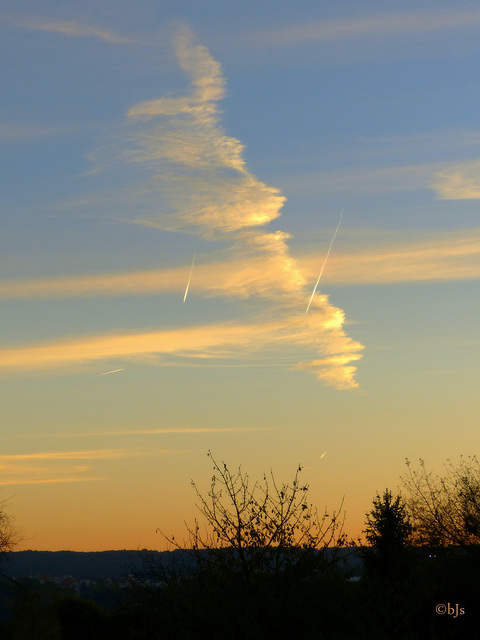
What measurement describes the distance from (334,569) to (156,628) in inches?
174

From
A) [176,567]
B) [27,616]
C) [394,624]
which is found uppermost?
[176,567]

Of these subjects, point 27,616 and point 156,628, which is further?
point 27,616

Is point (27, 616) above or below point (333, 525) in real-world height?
below

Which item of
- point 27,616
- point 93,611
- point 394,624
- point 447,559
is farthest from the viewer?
point 27,616

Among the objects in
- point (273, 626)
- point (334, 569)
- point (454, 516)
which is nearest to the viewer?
point (273, 626)

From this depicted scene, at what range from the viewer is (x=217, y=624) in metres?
16.8

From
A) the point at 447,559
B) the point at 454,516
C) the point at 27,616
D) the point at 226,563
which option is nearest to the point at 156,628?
the point at 226,563

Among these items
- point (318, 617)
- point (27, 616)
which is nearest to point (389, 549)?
point (27, 616)

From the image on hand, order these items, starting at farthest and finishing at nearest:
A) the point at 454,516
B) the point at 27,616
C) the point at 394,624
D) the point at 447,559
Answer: the point at 27,616
the point at 454,516
the point at 447,559
the point at 394,624

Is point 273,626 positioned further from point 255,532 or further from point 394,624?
point 394,624

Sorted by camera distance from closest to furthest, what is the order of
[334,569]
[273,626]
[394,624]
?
[273,626] → [334,569] → [394,624]

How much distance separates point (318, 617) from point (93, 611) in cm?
2606

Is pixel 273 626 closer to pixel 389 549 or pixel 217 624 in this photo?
pixel 217 624

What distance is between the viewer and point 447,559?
45.5 m
